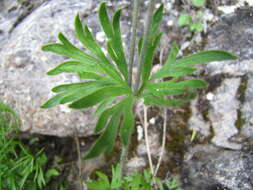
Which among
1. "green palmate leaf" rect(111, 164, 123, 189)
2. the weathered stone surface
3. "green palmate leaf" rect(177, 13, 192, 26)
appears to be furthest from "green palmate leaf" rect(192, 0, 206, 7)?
"green palmate leaf" rect(111, 164, 123, 189)

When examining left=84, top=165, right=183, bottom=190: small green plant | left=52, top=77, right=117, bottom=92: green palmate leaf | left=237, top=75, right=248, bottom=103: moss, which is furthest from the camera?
left=237, top=75, right=248, bottom=103: moss

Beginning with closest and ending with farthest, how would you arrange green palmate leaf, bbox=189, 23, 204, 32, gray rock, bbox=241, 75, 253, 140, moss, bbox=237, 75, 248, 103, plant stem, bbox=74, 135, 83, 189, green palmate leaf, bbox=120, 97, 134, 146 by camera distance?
1. green palmate leaf, bbox=120, 97, 134, 146
2. gray rock, bbox=241, 75, 253, 140
3. moss, bbox=237, 75, 248, 103
4. plant stem, bbox=74, 135, 83, 189
5. green palmate leaf, bbox=189, 23, 204, 32

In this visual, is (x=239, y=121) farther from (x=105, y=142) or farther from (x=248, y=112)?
(x=105, y=142)

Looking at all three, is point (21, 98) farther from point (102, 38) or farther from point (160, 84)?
point (160, 84)

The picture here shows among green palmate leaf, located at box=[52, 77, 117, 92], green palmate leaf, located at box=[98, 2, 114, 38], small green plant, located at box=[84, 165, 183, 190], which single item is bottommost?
small green plant, located at box=[84, 165, 183, 190]

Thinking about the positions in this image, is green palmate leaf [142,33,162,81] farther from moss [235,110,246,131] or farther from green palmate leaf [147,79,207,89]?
moss [235,110,246,131]
